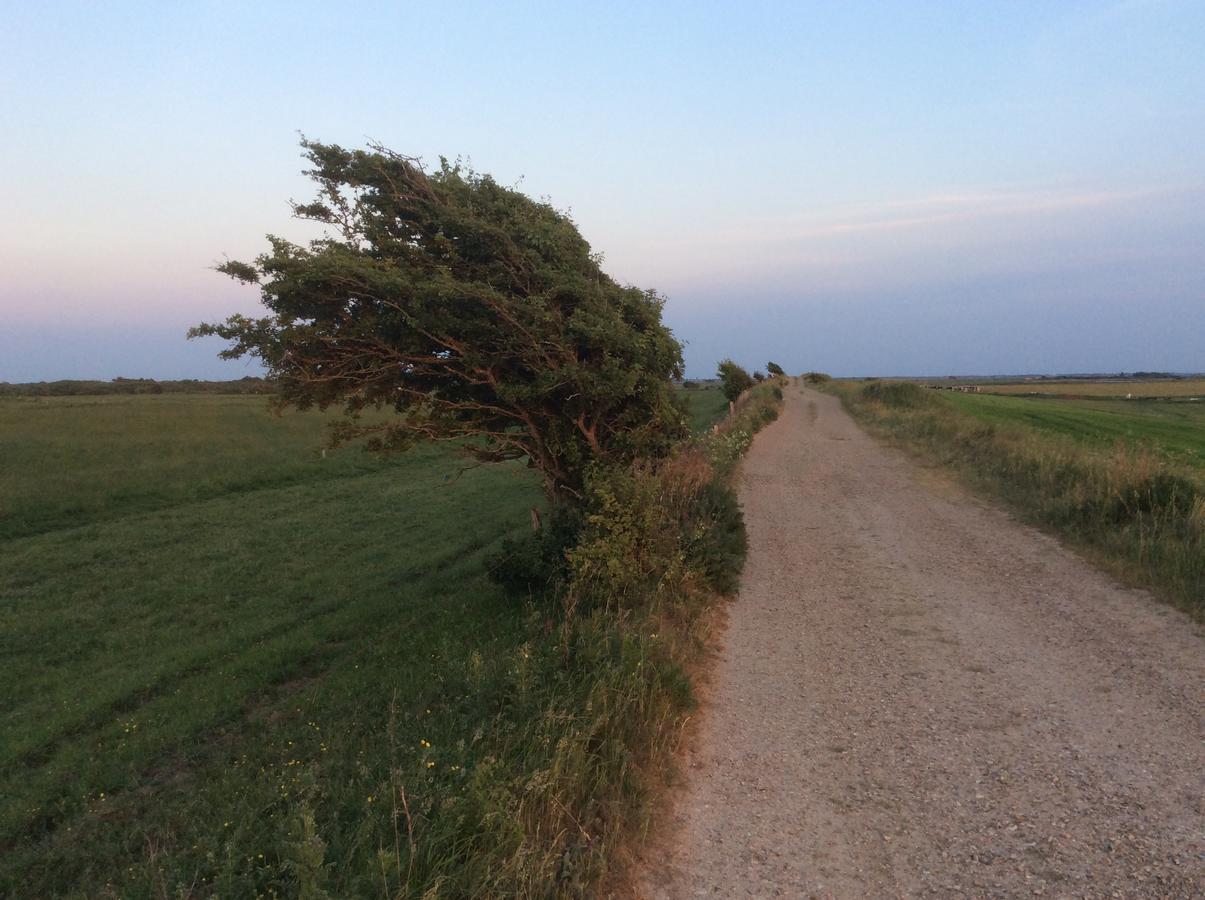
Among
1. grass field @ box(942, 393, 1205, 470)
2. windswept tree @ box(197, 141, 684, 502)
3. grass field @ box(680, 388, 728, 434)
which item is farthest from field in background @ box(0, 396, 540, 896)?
grass field @ box(942, 393, 1205, 470)

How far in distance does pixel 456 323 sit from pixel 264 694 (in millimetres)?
5053

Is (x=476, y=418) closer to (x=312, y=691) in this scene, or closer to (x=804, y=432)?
(x=312, y=691)

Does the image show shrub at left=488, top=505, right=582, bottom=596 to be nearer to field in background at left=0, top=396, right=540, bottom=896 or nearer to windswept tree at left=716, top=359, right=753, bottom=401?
field in background at left=0, top=396, right=540, bottom=896

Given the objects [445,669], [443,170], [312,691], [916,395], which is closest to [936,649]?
[445,669]

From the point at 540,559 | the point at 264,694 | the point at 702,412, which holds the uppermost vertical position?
the point at 702,412

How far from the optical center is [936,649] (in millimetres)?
6332

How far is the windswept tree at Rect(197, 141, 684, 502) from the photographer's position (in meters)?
7.03

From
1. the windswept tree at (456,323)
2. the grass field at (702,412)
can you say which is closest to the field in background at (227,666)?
the windswept tree at (456,323)

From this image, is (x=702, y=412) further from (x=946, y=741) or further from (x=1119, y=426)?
(x=946, y=741)

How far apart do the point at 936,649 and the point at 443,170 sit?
23.9ft

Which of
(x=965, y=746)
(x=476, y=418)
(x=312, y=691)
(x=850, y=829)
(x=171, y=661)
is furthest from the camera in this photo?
(x=171, y=661)

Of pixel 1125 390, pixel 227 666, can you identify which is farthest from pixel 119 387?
pixel 1125 390

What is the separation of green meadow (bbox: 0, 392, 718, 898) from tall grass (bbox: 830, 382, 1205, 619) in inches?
251

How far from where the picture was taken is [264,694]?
329 inches
